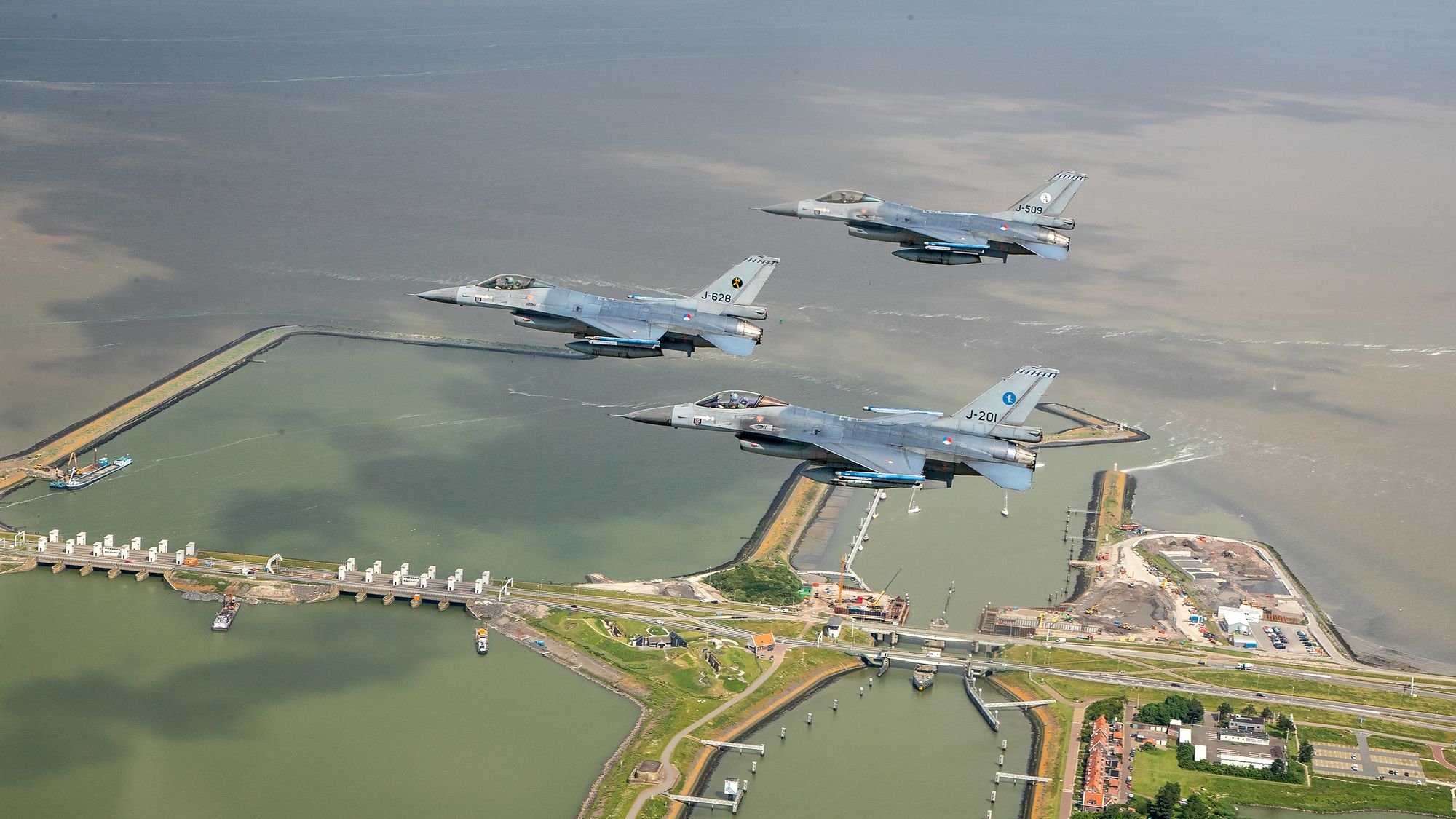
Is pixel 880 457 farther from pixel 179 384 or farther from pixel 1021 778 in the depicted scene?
pixel 179 384

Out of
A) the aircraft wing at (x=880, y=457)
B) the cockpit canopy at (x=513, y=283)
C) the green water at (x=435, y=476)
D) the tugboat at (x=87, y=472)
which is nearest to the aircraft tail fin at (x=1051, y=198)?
the aircraft wing at (x=880, y=457)

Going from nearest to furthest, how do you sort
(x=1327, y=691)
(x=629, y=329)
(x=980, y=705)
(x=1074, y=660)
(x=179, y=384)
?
(x=629, y=329) < (x=980, y=705) < (x=1327, y=691) < (x=1074, y=660) < (x=179, y=384)

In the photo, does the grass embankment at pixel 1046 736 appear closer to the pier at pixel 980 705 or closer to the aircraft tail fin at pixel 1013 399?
the pier at pixel 980 705

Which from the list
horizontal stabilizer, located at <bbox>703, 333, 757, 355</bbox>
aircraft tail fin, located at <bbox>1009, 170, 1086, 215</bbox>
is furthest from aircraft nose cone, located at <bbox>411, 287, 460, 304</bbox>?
aircraft tail fin, located at <bbox>1009, 170, 1086, 215</bbox>

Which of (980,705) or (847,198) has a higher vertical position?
(847,198)

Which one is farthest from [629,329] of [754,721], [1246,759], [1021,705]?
[1246,759]

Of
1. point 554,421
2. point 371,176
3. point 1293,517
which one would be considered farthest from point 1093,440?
point 371,176

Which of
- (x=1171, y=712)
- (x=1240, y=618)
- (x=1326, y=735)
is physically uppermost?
(x=1240, y=618)
